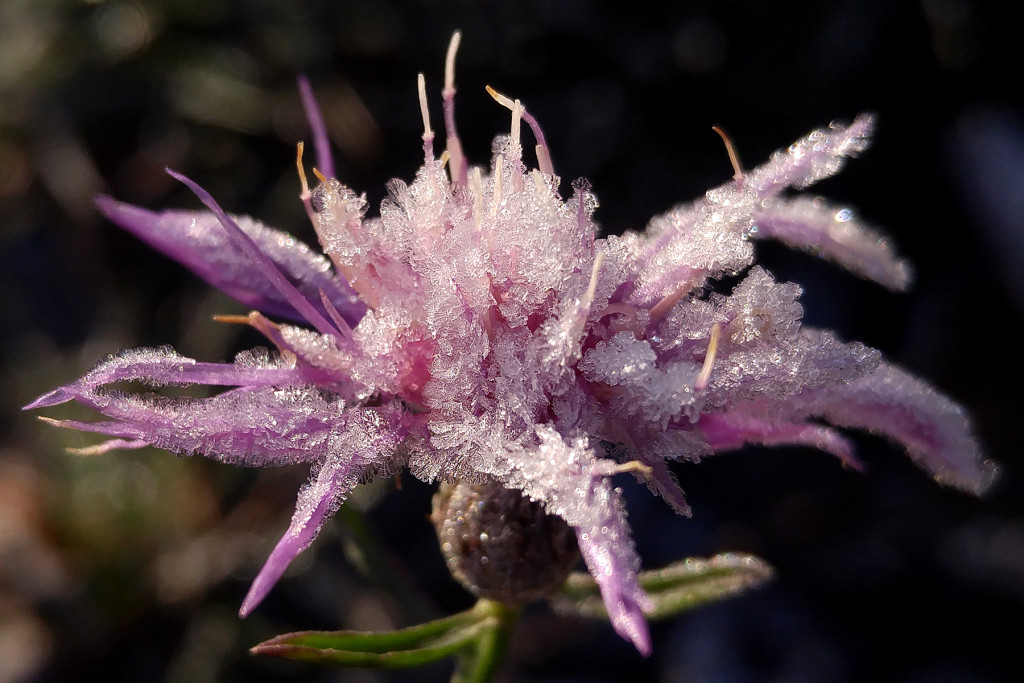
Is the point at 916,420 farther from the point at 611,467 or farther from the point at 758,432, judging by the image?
the point at 611,467

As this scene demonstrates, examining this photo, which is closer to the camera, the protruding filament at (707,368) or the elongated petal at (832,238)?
the protruding filament at (707,368)

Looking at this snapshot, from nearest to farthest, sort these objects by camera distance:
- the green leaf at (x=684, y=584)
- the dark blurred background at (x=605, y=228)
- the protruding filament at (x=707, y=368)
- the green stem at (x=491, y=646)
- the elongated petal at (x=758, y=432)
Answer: the protruding filament at (x=707, y=368), the elongated petal at (x=758, y=432), the green stem at (x=491, y=646), the green leaf at (x=684, y=584), the dark blurred background at (x=605, y=228)

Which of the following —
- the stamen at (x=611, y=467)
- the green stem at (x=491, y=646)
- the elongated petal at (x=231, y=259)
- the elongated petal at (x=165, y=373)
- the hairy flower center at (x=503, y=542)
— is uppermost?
the elongated petal at (x=231, y=259)

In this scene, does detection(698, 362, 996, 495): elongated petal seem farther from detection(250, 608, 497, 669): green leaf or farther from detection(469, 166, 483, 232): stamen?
detection(250, 608, 497, 669): green leaf

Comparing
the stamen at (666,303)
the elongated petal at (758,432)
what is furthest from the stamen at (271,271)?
the elongated petal at (758,432)

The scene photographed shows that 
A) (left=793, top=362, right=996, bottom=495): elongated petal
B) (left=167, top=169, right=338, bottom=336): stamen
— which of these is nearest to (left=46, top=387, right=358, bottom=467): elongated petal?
(left=167, top=169, right=338, bottom=336): stamen

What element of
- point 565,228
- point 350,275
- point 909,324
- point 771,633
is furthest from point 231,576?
point 909,324

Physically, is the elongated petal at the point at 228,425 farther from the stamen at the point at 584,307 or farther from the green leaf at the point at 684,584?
the green leaf at the point at 684,584

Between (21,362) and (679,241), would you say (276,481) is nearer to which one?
(21,362)
